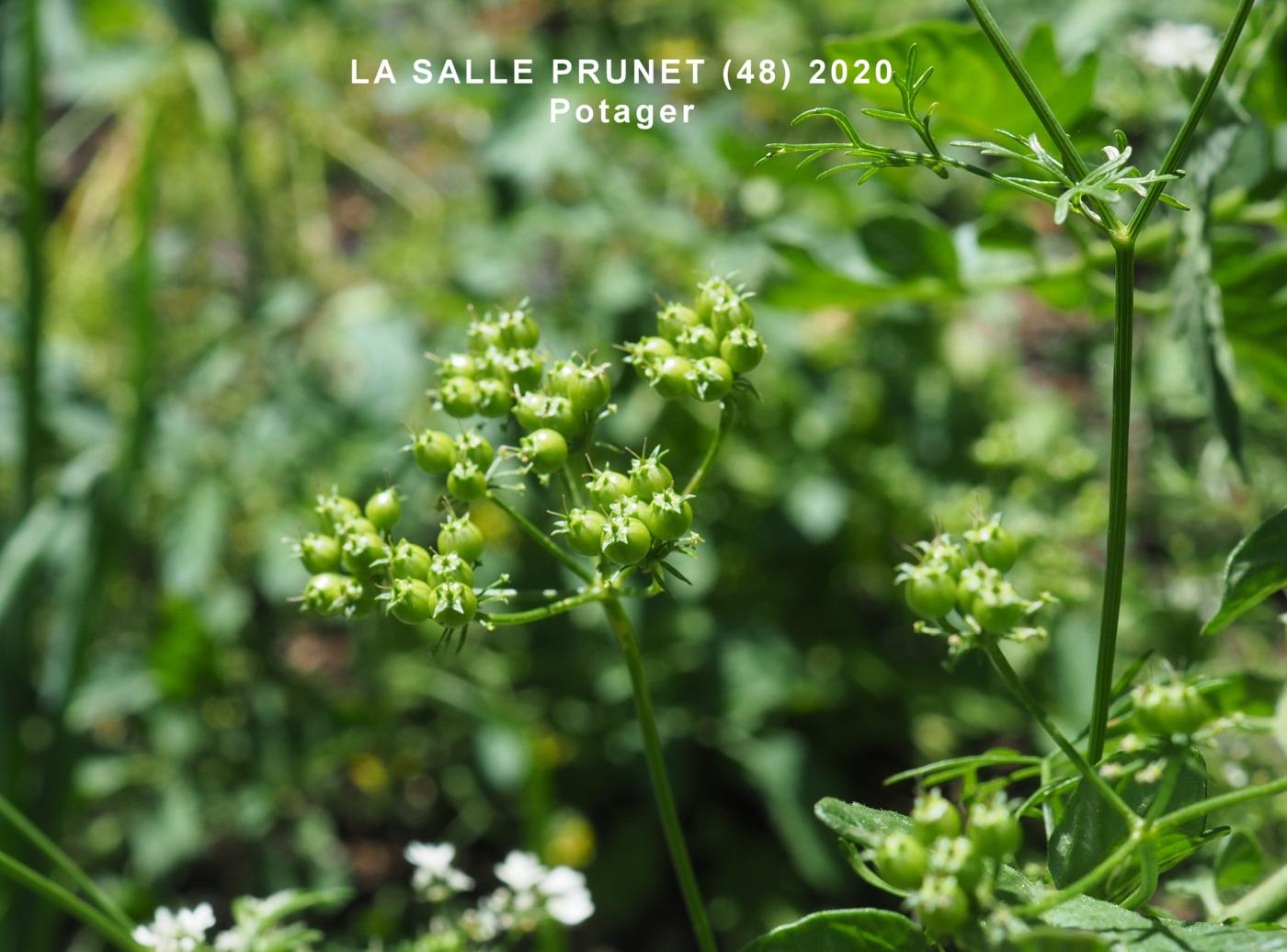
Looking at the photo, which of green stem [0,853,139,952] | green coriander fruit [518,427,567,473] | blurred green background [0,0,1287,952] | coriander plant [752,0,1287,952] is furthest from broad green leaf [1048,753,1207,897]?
blurred green background [0,0,1287,952]

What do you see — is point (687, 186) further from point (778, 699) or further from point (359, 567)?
point (359, 567)

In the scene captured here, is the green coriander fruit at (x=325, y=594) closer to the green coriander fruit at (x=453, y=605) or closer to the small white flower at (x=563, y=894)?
the green coriander fruit at (x=453, y=605)

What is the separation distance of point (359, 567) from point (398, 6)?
111 inches

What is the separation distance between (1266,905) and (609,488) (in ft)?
1.40

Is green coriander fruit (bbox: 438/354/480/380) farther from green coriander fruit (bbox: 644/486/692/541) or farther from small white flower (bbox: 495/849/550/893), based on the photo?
small white flower (bbox: 495/849/550/893)

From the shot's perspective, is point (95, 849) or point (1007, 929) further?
point (95, 849)

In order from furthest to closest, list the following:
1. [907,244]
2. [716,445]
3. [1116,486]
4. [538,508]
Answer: [538,508] < [907,244] < [716,445] < [1116,486]

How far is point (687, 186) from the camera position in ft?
7.47

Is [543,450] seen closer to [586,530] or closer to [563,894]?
[586,530]

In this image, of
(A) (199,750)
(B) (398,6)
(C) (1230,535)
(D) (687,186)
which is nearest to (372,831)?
(A) (199,750)

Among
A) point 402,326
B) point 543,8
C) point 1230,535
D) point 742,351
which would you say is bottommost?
point 1230,535

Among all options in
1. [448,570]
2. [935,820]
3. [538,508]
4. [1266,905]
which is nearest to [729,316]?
[448,570]

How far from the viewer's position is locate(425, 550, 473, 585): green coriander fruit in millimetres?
706

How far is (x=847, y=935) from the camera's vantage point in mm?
641
